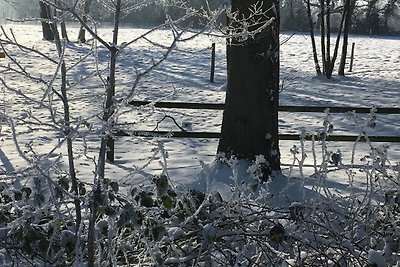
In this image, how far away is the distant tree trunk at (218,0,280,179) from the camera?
6.44m

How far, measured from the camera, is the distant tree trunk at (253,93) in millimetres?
6438

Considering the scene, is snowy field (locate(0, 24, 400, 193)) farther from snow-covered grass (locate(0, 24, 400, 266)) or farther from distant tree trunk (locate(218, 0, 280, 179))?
distant tree trunk (locate(218, 0, 280, 179))

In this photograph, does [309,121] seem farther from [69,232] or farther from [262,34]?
[69,232]

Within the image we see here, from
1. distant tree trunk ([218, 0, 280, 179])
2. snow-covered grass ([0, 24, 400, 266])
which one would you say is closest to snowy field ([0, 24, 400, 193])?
snow-covered grass ([0, 24, 400, 266])

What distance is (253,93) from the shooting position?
657cm

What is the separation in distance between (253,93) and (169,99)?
2.78 meters

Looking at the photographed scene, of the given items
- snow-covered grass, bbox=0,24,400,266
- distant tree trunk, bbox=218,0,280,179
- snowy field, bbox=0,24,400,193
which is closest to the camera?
snow-covered grass, bbox=0,24,400,266

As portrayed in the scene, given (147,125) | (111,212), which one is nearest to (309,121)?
(147,125)

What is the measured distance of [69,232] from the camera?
258cm

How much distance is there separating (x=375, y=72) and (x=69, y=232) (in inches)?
859

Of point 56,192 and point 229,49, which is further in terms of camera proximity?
point 229,49

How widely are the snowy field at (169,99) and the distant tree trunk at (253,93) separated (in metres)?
0.42

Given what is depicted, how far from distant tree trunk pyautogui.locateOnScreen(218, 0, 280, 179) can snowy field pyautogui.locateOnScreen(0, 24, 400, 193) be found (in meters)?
0.42

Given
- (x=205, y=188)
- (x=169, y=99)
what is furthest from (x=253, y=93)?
(x=169, y=99)
